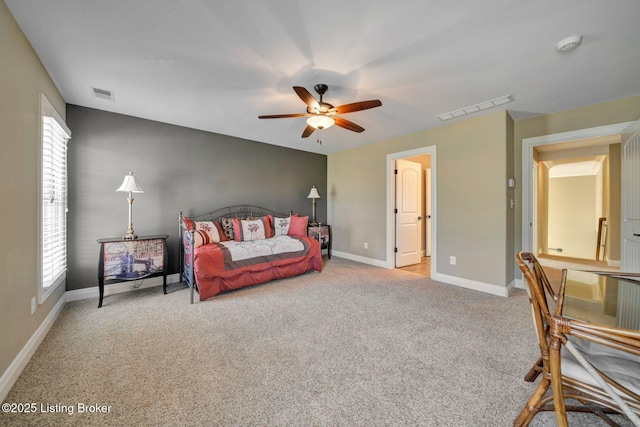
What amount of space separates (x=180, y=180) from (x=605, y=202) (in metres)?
8.62

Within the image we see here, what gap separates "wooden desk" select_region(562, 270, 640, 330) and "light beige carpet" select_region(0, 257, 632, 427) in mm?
547

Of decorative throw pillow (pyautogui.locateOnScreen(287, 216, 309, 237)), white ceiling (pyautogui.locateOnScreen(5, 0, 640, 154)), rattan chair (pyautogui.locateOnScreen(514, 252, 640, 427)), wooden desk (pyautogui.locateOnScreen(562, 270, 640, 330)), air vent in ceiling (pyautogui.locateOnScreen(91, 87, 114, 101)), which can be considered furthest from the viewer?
decorative throw pillow (pyautogui.locateOnScreen(287, 216, 309, 237))

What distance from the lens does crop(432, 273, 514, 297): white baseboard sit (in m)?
3.11

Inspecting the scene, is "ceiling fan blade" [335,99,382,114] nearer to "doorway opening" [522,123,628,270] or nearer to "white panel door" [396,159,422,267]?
"white panel door" [396,159,422,267]

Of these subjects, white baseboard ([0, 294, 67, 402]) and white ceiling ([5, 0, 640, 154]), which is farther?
white ceiling ([5, 0, 640, 154])

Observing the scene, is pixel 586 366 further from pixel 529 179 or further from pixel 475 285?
pixel 529 179

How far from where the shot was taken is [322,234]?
5105 mm

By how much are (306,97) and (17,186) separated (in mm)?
2244

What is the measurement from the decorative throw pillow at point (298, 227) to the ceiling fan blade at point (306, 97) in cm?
235

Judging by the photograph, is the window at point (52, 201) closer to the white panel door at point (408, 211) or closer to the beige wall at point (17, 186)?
the beige wall at point (17, 186)

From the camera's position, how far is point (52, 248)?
7.91 feet

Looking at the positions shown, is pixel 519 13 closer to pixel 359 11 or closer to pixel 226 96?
pixel 359 11

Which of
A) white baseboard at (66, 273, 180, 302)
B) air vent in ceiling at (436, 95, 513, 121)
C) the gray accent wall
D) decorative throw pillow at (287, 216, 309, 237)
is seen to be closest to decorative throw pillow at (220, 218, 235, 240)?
the gray accent wall

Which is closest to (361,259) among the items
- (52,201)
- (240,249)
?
(240,249)
